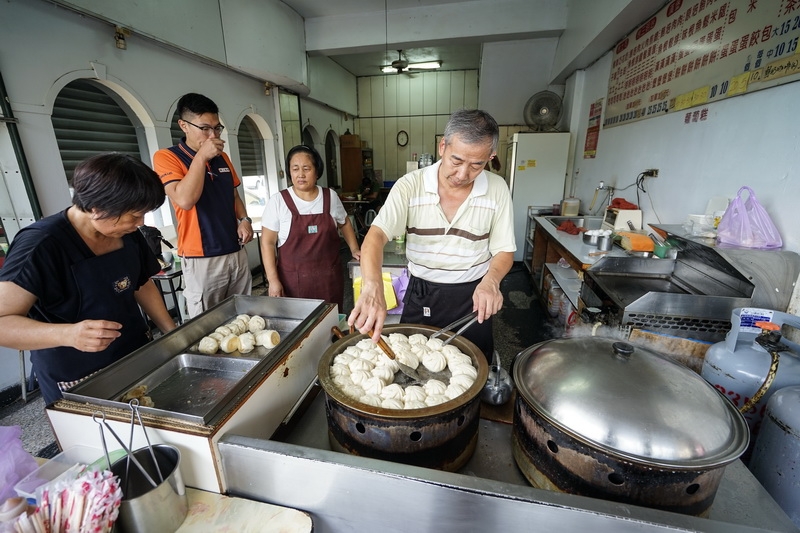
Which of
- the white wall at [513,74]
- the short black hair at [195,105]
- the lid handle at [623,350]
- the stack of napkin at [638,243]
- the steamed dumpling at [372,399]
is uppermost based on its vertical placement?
the white wall at [513,74]

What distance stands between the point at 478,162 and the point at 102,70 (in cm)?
410

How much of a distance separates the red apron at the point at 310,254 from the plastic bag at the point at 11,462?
6.38 ft

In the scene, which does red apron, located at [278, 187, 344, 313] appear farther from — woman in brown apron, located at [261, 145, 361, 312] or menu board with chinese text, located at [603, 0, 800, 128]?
menu board with chinese text, located at [603, 0, 800, 128]

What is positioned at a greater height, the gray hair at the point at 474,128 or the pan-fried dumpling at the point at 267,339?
the gray hair at the point at 474,128

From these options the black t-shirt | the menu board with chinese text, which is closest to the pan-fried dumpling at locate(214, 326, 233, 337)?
the black t-shirt

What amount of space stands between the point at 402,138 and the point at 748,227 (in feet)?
34.8

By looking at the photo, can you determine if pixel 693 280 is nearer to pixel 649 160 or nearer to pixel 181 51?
pixel 649 160

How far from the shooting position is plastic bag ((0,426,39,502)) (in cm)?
90

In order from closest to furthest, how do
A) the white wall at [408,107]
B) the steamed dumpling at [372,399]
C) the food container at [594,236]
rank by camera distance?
the steamed dumpling at [372,399], the food container at [594,236], the white wall at [408,107]

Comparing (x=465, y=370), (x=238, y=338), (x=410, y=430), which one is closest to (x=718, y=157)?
(x=465, y=370)

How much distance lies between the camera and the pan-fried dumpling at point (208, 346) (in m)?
1.51

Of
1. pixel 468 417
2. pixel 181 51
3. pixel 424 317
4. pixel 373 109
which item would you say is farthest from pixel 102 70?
pixel 373 109

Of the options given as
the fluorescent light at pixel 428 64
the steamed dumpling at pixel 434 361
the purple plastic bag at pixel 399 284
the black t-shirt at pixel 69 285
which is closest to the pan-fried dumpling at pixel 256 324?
the black t-shirt at pixel 69 285

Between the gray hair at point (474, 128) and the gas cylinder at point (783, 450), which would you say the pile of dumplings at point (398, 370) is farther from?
the gas cylinder at point (783, 450)
